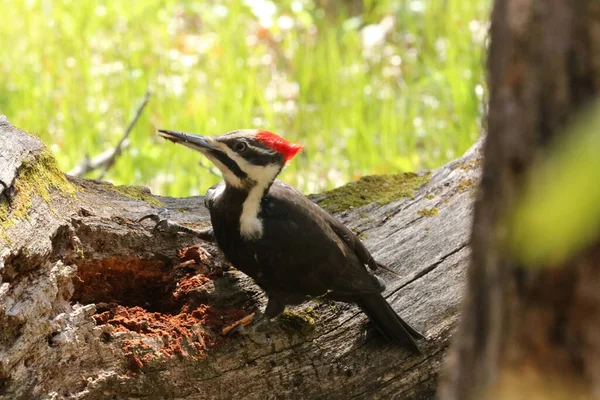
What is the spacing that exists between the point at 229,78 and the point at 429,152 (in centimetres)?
165

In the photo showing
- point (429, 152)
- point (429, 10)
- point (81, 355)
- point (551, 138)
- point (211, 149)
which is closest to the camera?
point (551, 138)

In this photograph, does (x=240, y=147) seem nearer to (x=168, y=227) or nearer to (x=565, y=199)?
(x=168, y=227)

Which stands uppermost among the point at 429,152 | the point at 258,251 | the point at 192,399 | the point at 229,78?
the point at 229,78

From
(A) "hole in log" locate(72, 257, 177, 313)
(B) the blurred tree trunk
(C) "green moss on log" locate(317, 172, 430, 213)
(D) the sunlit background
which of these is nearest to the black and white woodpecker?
(A) "hole in log" locate(72, 257, 177, 313)

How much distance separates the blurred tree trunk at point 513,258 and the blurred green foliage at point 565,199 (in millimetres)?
23

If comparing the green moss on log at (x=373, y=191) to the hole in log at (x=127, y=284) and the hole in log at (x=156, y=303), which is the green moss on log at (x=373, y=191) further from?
the hole in log at (x=127, y=284)

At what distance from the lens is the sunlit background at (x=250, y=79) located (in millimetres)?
5457

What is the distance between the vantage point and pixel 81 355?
267 cm

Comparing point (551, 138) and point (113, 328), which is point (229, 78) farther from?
point (551, 138)

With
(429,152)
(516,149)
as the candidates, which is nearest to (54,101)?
(429,152)

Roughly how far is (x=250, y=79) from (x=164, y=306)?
124 inches

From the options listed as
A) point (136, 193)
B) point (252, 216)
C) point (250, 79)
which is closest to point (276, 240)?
point (252, 216)

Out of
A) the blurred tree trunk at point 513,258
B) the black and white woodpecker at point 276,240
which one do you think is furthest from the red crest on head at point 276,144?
the blurred tree trunk at point 513,258

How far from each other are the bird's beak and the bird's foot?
0.37m
